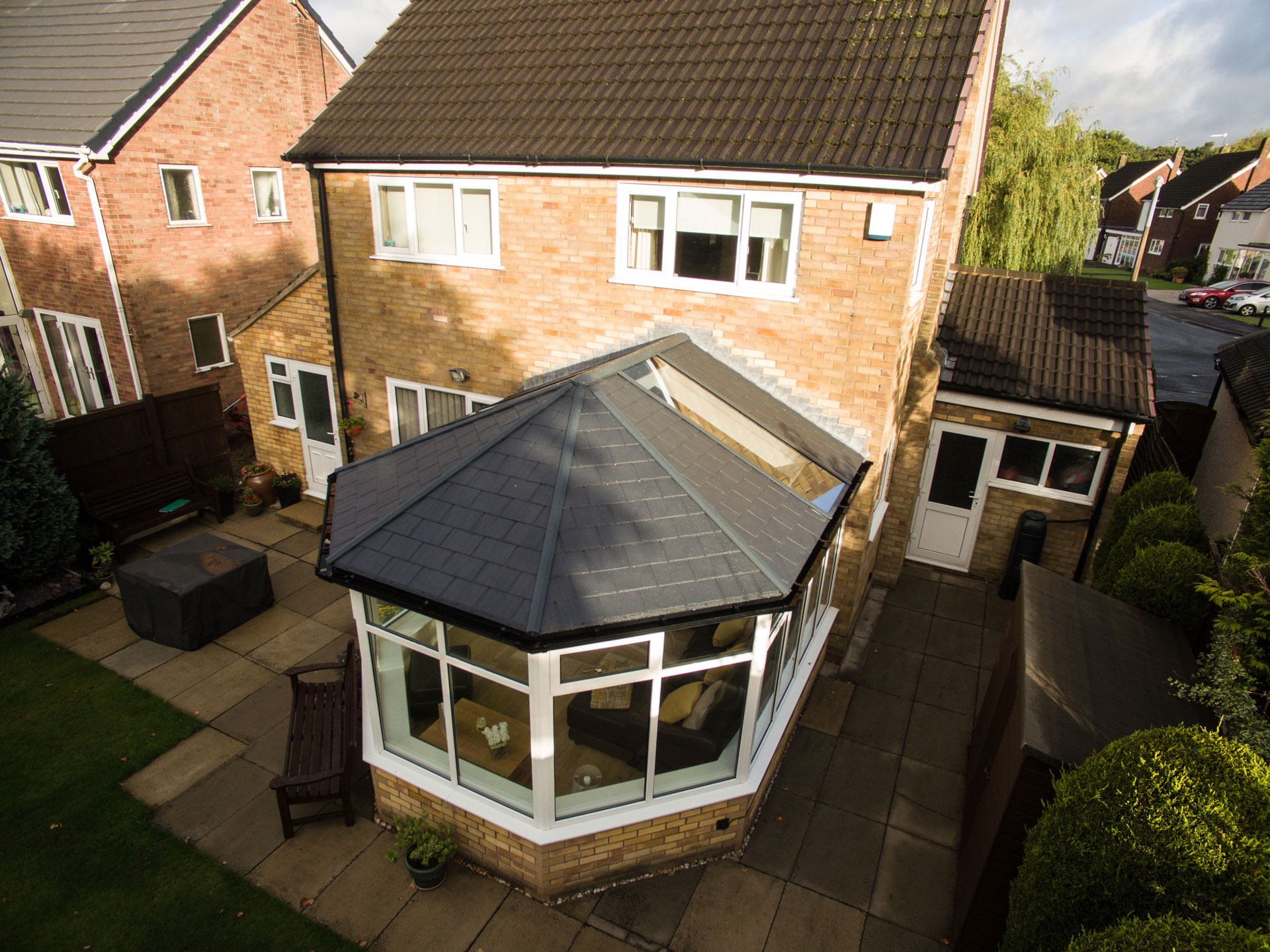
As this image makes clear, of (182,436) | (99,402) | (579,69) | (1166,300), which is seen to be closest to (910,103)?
(579,69)

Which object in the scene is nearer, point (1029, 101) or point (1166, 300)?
point (1029, 101)

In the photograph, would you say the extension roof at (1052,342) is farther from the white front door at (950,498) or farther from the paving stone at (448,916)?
the paving stone at (448,916)

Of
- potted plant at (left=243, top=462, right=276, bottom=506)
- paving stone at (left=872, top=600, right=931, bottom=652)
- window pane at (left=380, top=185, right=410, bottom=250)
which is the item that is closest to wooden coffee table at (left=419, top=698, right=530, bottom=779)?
paving stone at (left=872, top=600, right=931, bottom=652)

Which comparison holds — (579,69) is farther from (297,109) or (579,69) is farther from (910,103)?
(297,109)

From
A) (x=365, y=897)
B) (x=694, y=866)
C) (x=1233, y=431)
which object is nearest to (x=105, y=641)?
(x=365, y=897)

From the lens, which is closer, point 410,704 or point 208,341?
point 410,704

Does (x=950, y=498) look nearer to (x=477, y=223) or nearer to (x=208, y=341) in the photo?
(x=477, y=223)

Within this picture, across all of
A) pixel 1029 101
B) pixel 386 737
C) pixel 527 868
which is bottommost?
pixel 527 868
